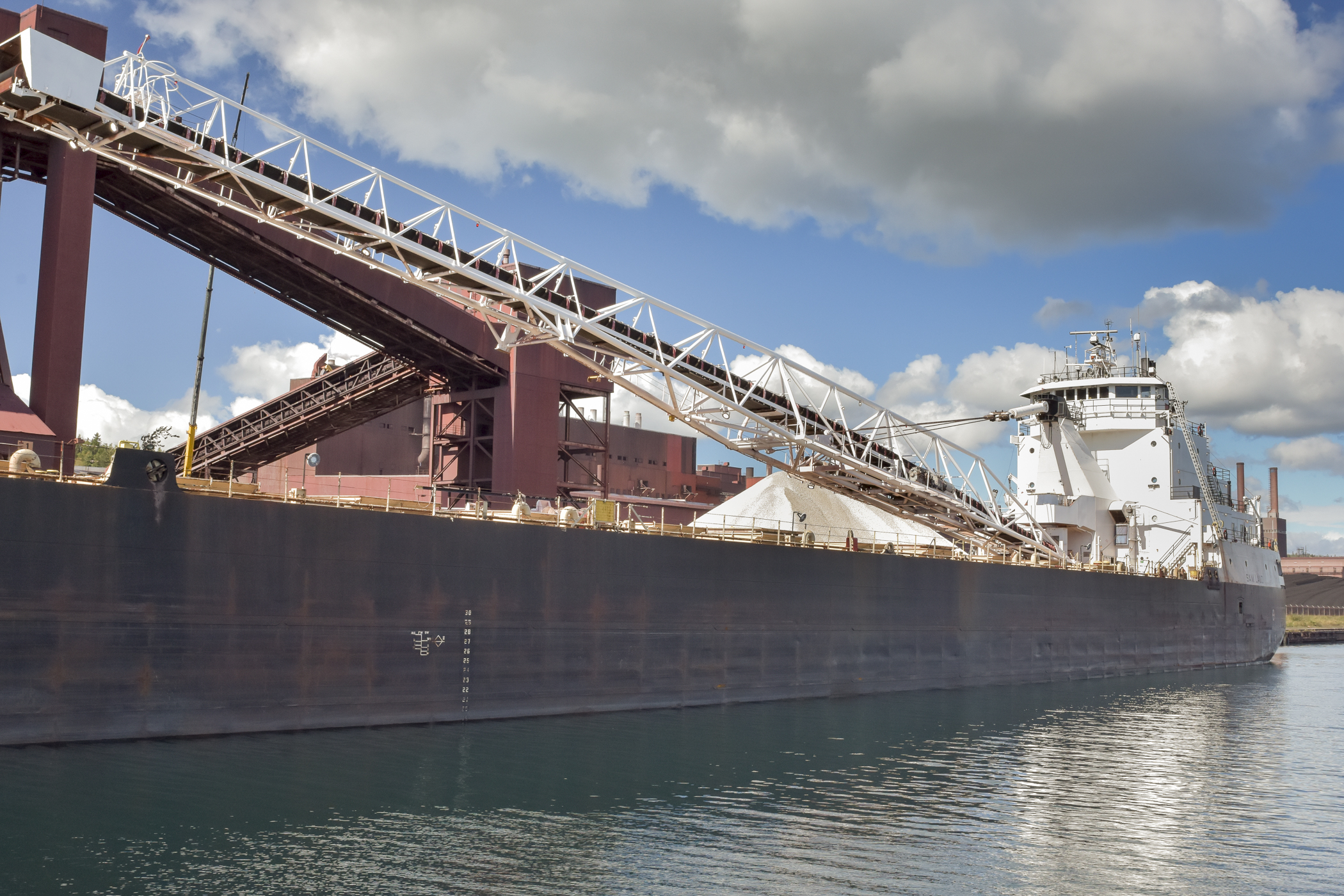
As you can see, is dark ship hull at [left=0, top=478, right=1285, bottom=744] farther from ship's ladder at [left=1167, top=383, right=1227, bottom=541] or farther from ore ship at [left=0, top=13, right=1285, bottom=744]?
ship's ladder at [left=1167, top=383, right=1227, bottom=541]

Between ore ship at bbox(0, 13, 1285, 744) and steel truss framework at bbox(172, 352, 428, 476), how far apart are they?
12 centimetres

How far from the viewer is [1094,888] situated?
11570mm

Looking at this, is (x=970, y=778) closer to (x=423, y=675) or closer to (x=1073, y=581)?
(x=423, y=675)

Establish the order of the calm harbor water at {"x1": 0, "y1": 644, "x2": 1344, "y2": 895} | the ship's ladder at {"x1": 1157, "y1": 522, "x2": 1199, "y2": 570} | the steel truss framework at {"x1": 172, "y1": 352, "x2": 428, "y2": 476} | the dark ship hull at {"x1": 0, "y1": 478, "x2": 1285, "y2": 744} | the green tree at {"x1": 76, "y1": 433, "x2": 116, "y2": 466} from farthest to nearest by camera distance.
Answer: the green tree at {"x1": 76, "y1": 433, "x2": 116, "y2": 466}, the ship's ladder at {"x1": 1157, "y1": 522, "x2": 1199, "y2": 570}, the steel truss framework at {"x1": 172, "y1": 352, "x2": 428, "y2": 476}, the dark ship hull at {"x1": 0, "y1": 478, "x2": 1285, "y2": 744}, the calm harbor water at {"x1": 0, "y1": 644, "x2": 1344, "y2": 895}

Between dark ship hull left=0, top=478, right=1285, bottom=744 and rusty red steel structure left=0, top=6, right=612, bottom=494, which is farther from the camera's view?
rusty red steel structure left=0, top=6, right=612, bottom=494

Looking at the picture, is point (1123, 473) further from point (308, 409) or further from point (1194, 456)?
point (308, 409)

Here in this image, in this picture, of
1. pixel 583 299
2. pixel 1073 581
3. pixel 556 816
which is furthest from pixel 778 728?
pixel 583 299

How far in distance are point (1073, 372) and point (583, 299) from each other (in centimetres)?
2191

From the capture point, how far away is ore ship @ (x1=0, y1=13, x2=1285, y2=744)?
1688 centimetres

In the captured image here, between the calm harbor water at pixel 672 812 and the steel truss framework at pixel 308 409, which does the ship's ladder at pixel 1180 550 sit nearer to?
the calm harbor water at pixel 672 812

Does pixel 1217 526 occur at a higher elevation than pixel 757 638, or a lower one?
higher

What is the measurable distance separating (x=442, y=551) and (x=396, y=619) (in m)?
1.59

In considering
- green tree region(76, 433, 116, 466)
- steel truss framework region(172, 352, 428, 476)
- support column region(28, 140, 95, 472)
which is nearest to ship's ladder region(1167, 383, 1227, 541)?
steel truss framework region(172, 352, 428, 476)

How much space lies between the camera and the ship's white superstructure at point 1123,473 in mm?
40250
